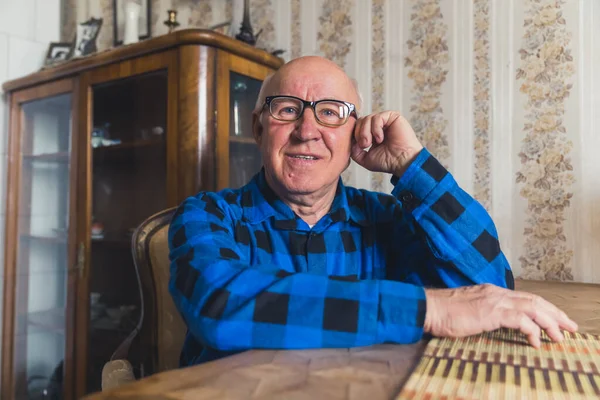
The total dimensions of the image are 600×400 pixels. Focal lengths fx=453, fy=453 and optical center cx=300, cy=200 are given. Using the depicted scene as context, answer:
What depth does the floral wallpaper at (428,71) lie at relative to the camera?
5.20 feet

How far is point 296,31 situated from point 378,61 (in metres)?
0.40

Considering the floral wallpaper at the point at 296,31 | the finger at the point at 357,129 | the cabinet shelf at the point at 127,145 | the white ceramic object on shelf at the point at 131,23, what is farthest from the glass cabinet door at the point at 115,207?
the finger at the point at 357,129

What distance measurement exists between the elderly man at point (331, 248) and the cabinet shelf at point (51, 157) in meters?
1.31

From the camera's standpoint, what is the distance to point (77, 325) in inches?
77.0

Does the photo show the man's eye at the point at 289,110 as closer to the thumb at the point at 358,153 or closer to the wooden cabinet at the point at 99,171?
the thumb at the point at 358,153

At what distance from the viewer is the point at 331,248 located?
3.41 ft

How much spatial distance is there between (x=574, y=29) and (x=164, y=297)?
1.43 meters

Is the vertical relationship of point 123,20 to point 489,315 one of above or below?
above

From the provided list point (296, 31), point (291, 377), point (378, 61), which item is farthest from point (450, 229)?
point (296, 31)

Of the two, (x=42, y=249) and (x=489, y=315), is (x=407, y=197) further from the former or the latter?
(x=42, y=249)

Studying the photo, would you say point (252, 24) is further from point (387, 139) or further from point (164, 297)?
point (164, 297)

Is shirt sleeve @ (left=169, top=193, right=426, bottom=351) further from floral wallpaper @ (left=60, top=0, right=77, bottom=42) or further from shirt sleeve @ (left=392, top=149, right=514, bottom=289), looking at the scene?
floral wallpaper @ (left=60, top=0, right=77, bottom=42)

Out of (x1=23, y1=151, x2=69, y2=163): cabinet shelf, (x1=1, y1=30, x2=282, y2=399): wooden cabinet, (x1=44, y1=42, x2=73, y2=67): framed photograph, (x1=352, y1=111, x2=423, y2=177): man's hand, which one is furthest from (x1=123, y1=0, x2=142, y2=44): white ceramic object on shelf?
(x1=352, y1=111, x2=423, y2=177): man's hand

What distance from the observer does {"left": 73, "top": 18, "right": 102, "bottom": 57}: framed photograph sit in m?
2.21
